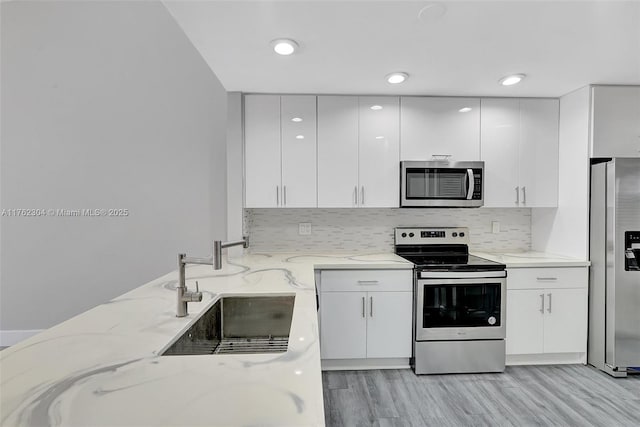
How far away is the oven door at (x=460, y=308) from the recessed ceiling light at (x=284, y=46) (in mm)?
1884

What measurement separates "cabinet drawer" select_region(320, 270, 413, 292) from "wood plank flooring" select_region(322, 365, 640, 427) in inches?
26.6

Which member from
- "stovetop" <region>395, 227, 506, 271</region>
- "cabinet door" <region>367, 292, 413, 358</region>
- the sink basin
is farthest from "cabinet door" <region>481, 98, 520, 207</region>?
the sink basin

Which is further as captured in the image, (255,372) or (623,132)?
(623,132)

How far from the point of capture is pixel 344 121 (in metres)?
2.81

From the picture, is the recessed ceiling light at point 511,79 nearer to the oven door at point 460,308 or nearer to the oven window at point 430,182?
the oven window at point 430,182

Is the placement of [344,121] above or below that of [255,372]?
above

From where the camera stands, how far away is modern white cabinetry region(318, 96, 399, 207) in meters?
2.80

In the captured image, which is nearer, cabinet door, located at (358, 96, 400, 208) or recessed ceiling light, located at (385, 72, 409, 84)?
recessed ceiling light, located at (385, 72, 409, 84)

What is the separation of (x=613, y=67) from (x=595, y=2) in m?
1.07

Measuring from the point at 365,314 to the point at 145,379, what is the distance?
1.97 meters

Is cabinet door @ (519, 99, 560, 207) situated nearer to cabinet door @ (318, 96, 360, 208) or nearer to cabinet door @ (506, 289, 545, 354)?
cabinet door @ (506, 289, 545, 354)

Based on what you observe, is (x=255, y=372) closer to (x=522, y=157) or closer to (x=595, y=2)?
(x=595, y=2)

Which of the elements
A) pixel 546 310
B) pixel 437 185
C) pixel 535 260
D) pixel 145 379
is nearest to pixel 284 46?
pixel 437 185

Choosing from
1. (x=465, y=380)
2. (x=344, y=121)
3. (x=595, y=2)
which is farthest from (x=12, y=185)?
(x=595, y=2)
